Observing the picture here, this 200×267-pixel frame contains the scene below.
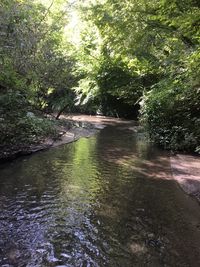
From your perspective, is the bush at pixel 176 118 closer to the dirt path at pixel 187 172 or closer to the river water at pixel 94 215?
the dirt path at pixel 187 172

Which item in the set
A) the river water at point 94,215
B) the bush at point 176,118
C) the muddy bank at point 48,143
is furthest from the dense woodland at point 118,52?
the river water at point 94,215

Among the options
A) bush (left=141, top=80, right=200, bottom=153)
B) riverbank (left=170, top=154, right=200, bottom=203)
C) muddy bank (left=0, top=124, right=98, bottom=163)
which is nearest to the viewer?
riverbank (left=170, top=154, right=200, bottom=203)

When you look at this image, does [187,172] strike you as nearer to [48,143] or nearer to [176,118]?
[176,118]

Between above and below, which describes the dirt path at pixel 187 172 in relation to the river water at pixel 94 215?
above

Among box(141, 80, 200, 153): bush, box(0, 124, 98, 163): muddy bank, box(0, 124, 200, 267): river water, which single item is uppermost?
box(141, 80, 200, 153): bush

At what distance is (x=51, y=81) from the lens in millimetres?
16203

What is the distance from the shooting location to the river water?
431 centimetres

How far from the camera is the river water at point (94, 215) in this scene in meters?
4.31

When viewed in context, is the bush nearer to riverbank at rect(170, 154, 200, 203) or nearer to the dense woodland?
the dense woodland

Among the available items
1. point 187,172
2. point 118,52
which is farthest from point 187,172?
point 118,52

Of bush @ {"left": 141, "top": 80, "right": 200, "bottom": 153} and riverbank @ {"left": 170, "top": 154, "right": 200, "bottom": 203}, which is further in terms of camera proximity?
bush @ {"left": 141, "top": 80, "right": 200, "bottom": 153}

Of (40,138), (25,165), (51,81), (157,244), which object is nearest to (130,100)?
(51,81)

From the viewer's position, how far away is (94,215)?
18.6ft

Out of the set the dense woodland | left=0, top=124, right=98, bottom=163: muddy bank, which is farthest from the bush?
left=0, top=124, right=98, bottom=163: muddy bank
